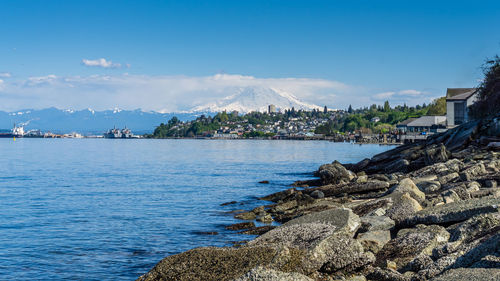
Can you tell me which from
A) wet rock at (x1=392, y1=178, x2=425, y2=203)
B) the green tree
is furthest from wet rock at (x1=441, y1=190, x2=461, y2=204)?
the green tree

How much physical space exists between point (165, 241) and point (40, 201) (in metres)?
15.8

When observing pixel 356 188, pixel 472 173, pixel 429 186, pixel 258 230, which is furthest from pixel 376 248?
pixel 356 188

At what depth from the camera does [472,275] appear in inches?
279

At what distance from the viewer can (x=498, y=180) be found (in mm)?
17594

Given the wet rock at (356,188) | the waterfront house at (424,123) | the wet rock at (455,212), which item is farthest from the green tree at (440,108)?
the wet rock at (455,212)

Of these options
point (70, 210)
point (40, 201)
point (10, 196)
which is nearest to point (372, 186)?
point (70, 210)

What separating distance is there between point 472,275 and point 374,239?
14.8 ft

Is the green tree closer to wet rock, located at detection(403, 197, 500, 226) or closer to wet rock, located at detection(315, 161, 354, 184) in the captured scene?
wet rock, located at detection(315, 161, 354, 184)

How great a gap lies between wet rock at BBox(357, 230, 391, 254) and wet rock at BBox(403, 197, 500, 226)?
801 mm

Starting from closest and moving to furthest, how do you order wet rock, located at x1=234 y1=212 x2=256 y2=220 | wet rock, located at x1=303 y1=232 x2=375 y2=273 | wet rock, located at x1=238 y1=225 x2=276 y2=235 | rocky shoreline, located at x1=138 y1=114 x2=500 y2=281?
rocky shoreline, located at x1=138 y1=114 x2=500 y2=281, wet rock, located at x1=303 y1=232 x2=375 y2=273, wet rock, located at x1=238 y1=225 x2=276 y2=235, wet rock, located at x1=234 y1=212 x2=256 y2=220

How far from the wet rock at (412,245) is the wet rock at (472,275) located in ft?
7.91

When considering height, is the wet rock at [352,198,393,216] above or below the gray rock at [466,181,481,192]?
below

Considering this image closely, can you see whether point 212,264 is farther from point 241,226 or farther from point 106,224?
point 106,224

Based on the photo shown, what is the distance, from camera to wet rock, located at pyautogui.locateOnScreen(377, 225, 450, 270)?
10164mm
